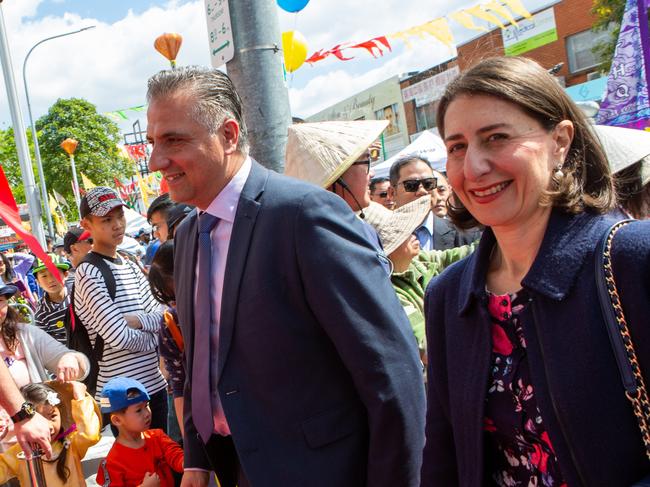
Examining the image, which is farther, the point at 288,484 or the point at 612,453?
the point at 288,484

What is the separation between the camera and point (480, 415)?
4.97ft

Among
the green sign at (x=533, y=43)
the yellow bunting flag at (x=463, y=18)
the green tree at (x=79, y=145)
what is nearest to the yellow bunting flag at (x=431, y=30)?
the yellow bunting flag at (x=463, y=18)

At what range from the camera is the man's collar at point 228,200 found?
2.15 meters

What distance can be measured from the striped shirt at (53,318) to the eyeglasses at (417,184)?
3429 millimetres

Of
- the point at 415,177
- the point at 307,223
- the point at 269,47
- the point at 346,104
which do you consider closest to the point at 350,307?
the point at 307,223

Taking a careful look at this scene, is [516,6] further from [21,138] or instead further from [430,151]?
[21,138]

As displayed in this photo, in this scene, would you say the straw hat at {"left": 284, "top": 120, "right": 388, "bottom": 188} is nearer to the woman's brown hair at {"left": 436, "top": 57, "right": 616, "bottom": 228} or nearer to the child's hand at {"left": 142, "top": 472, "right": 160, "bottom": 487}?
the woman's brown hair at {"left": 436, "top": 57, "right": 616, "bottom": 228}

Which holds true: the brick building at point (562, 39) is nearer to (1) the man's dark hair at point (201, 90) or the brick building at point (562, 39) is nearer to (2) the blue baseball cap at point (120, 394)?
(2) the blue baseball cap at point (120, 394)

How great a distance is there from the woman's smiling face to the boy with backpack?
119 inches

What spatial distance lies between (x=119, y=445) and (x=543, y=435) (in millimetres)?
3141

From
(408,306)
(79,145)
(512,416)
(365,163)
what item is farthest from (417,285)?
(79,145)

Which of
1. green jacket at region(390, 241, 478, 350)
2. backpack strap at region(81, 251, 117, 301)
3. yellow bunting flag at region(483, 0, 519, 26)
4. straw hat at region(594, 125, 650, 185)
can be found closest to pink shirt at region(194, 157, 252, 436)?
green jacket at region(390, 241, 478, 350)

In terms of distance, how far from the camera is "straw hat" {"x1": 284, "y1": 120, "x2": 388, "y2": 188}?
292cm

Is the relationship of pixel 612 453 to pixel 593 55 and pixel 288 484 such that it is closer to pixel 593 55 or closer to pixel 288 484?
pixel 288 484
